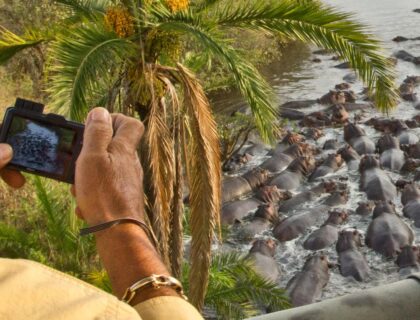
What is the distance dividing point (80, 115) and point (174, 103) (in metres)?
1.28

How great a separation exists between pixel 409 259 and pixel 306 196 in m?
3.99

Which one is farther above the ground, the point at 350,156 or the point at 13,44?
the point at 13,44

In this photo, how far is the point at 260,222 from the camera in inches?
572

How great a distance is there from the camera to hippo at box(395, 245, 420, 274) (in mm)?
12031

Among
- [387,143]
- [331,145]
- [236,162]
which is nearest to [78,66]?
[236,162]

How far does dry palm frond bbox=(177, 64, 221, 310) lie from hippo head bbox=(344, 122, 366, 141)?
1310cm

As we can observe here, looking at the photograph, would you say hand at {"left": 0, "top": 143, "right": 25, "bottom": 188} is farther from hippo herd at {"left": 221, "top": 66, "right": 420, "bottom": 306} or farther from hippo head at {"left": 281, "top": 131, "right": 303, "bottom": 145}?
hippo head at {"left": 281, "top": 131, "right": 303, "bottom": 145}

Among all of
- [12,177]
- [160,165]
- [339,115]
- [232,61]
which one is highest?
[12,177]

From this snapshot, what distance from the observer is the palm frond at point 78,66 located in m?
6.60

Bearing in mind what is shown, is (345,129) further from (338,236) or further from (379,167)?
(338,236)

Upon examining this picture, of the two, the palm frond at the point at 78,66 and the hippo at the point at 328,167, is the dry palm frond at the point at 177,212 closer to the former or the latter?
the palm frond at the point at 78,66

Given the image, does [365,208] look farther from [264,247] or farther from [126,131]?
[126,131]

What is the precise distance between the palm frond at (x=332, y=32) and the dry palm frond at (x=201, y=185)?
3.76 feet

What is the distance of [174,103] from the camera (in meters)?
7.52
